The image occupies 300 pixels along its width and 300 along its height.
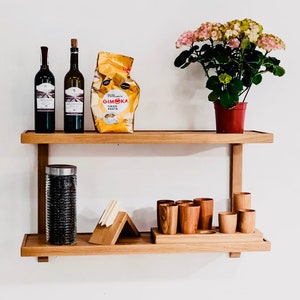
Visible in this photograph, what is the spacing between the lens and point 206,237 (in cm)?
197

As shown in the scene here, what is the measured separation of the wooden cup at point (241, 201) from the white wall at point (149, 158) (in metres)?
0.12

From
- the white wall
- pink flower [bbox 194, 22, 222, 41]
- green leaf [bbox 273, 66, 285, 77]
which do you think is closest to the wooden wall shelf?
the white wall

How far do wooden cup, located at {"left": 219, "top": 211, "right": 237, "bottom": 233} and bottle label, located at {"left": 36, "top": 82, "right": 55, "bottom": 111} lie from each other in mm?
673

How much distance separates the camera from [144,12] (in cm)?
210

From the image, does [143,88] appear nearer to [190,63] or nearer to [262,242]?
[190,63]

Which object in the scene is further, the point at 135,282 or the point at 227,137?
the point at 135,282

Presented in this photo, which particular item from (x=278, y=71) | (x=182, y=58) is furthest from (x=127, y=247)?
(x=278, y=71)

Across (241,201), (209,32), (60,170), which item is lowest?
(241,201)

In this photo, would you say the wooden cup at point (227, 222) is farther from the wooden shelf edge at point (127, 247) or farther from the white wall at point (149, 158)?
the white wall at point (149, 158)

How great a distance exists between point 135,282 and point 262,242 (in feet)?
1.62

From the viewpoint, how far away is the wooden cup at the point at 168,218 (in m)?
1.96

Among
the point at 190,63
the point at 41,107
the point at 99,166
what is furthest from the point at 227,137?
the point at 41,107

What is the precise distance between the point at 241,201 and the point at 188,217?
0.21 meters

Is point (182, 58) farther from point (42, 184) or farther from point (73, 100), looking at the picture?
point (42, 184)
